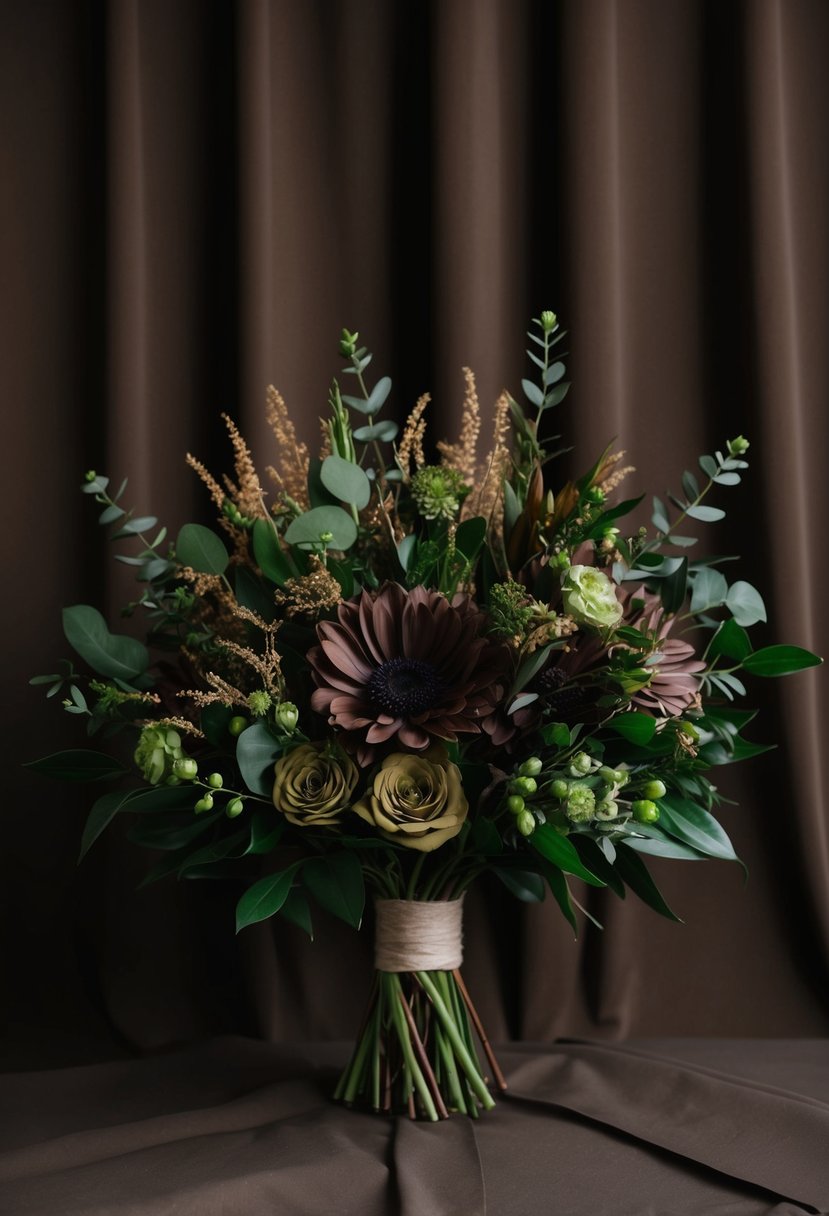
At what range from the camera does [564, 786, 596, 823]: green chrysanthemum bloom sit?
805 millimetres

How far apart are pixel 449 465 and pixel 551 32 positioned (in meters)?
0.68

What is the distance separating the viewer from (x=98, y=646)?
100 cm

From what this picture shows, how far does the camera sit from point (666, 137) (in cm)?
136

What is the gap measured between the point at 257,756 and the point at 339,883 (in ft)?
0.40

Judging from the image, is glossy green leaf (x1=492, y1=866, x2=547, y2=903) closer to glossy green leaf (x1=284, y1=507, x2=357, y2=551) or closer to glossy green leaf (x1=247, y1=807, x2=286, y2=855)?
glossy green leaf (x1=247, y1=807, x2=286, y2=855)

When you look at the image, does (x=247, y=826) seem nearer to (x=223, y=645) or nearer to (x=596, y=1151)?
(x=223, y=645)

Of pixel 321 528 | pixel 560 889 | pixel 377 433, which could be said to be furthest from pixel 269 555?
pixel 560 889

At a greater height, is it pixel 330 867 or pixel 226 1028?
pixel 330 867

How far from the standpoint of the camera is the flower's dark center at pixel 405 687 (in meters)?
0.85

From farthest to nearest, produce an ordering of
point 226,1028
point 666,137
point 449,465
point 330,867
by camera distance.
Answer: point 666,137 → point 226,1028 → point 449,465 → point 330,867

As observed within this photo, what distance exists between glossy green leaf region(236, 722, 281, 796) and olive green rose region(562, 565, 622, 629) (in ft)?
0.87

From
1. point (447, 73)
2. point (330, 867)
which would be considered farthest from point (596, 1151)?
point (447, 73)

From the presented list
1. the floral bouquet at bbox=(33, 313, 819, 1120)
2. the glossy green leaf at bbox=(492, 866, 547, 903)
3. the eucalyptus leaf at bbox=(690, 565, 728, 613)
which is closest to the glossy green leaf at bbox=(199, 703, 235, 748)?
the floral bouquet at bbox=(33, 313, 819, 1120)

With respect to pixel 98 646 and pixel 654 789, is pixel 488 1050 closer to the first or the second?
pixel 654 789
